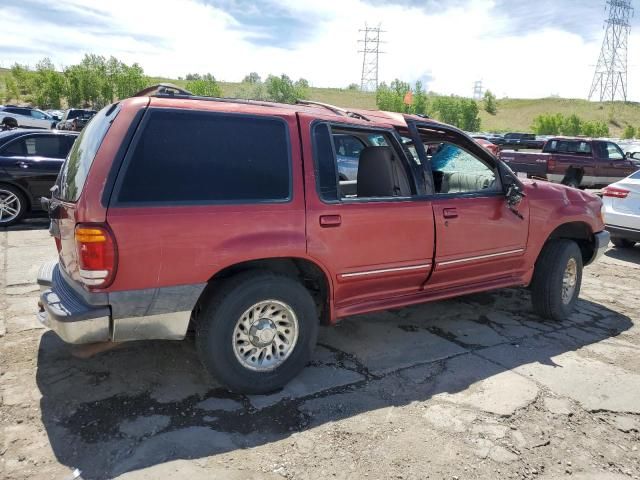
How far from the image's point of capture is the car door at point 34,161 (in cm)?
830

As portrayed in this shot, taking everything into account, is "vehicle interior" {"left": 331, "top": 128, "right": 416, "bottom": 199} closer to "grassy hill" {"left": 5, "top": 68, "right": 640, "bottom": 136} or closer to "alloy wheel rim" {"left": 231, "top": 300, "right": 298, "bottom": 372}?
"alloy wheel rim" {"left": 231, "top": 300, "right": 298, "bottom": 372}

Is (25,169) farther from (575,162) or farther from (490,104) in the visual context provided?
(490,104)

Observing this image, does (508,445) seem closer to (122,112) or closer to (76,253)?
(76,253)

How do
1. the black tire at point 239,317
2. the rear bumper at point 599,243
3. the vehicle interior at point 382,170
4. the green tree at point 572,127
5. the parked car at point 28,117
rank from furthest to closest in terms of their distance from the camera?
the green tree at point 572,127
the parked car at point 28,117
the rear bumper at point 599,243
the vehicle interior at point 382,170
the black tire at point 239,317

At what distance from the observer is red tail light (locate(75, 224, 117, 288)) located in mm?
2727

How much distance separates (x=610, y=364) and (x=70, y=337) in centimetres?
401

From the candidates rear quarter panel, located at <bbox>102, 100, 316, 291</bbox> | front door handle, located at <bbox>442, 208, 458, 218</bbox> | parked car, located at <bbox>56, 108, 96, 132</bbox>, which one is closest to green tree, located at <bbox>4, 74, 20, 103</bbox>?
parked car, located at <bbox>56, 108, 96, 132</bbox>

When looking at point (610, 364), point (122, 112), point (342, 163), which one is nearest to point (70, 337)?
point (122, 112)

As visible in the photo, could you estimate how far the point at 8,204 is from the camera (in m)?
8.28

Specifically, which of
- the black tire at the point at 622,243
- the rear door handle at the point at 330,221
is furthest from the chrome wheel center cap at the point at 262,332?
the black tire at the point at 622,243

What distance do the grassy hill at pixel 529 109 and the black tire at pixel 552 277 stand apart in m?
82.3

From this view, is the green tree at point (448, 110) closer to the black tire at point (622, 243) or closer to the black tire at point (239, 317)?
the black tire at point (622, 243)

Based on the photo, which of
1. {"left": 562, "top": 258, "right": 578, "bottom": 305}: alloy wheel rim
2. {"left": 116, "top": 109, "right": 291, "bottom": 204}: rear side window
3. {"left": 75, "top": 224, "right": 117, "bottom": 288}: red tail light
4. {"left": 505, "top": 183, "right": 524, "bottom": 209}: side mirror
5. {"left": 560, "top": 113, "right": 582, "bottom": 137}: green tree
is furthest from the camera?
{"left": 560, "top": 113, "right": 582, "bottom": 137}: green tree

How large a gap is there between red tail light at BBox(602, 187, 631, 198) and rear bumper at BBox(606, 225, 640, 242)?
510 mm
